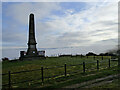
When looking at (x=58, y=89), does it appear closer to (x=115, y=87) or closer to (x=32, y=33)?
(x=115, y=87)

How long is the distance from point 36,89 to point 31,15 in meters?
22.1

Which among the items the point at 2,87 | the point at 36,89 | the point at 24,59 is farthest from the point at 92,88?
the point at 24,59

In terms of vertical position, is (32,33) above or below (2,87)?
above

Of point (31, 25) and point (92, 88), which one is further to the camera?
point (31, 25)

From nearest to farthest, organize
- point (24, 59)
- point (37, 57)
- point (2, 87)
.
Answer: point (2, 87) < point (24, 59) < point (37, 57)

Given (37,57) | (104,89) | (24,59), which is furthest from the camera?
(37,57)

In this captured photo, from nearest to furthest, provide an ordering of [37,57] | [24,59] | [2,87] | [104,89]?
[104,89] < [2,87] < [24,59] < [37,57]

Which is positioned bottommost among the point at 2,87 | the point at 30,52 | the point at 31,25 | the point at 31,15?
the point at 2,87

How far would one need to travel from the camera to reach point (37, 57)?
2530cm

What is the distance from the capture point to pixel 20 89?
20.1ft

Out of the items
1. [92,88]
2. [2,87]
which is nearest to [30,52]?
[2,87]

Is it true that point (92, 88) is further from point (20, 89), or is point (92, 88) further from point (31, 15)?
point (31, 15)

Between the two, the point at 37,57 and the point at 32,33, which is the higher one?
the point at 32,33

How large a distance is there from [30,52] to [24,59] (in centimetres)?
193
